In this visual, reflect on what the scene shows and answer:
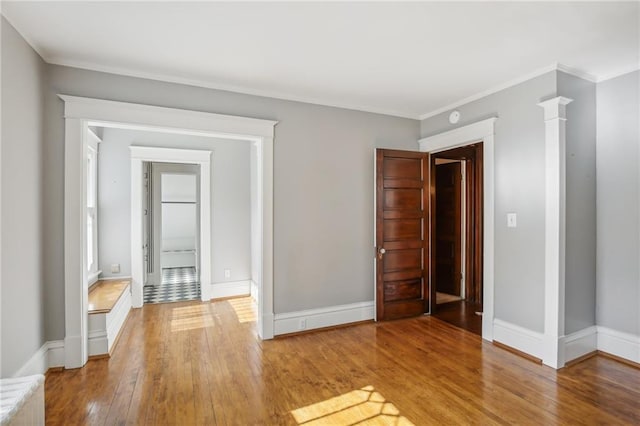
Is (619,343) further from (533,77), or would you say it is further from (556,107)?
(533,77)

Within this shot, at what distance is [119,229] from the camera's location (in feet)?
14.4

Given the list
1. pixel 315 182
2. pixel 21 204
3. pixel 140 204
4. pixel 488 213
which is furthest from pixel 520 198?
pixel 140 204

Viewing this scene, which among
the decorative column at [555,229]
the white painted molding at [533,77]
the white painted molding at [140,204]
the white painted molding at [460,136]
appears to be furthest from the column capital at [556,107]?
the white painted molding at [140,204]

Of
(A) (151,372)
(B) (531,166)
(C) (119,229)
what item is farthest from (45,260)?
(B) (531,166)

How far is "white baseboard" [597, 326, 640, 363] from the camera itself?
2.82 meters

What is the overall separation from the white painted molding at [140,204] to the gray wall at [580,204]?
4.36 meters

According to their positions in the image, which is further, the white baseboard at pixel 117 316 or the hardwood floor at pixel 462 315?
the hardwood floor at pixel 462 315

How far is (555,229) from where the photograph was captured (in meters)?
2.77

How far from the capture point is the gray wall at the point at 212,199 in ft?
14.3

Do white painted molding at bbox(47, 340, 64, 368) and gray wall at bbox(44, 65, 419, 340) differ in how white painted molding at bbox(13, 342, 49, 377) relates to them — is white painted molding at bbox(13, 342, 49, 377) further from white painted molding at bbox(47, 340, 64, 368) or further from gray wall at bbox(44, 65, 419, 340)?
gray wall at bbox(44, 65, 419, 340)

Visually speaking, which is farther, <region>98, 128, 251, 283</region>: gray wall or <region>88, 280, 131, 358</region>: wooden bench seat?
<region>98, 128, 251, 283</region>: gray wall

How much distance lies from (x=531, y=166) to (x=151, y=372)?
149 inches

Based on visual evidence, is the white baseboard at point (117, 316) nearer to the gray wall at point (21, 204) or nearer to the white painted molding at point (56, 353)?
the white painted molding at point (56, 353)

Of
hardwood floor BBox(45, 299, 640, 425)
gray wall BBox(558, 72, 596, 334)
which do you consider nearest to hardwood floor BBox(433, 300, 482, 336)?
hardwood floor BBox(45, 299, 640, 425)
